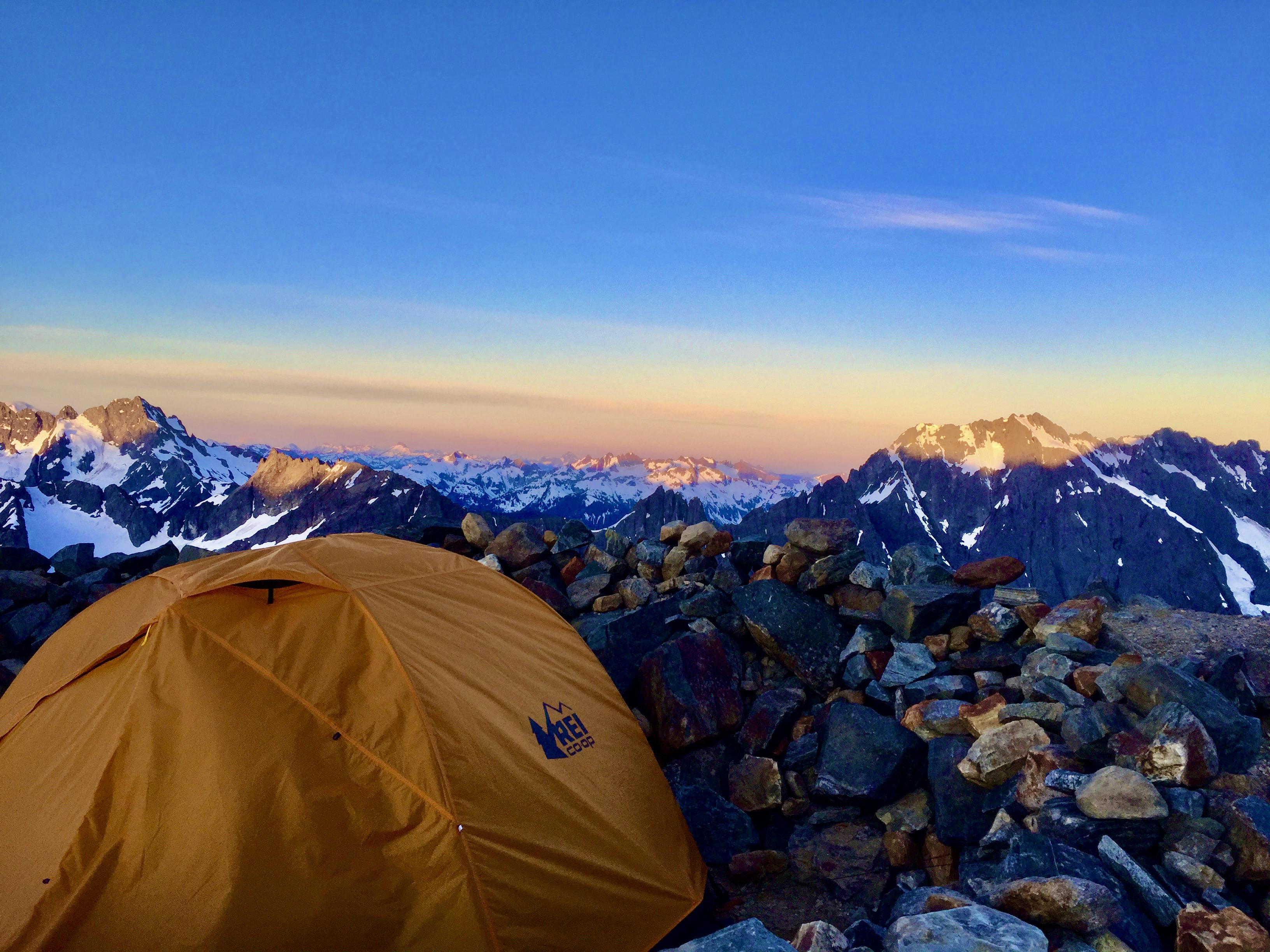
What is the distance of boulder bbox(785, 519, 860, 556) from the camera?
13820 mm

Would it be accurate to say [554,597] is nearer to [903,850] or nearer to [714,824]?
[714,824]

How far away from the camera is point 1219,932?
607cm

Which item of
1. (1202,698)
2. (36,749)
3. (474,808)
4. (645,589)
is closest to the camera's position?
(474,808)

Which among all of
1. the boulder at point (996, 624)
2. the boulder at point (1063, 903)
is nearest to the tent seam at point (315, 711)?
the boulder at point (1063, 903)

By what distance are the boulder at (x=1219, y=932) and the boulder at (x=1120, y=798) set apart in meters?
1.19

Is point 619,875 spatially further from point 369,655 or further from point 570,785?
point 369,655

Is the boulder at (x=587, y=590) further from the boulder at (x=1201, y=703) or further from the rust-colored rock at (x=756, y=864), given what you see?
the boulder at (x=1201, y=703)

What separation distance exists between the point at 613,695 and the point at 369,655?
11.6ft

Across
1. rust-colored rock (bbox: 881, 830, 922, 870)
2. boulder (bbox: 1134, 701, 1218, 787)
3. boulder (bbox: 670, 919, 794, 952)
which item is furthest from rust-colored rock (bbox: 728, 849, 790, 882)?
boulder (bbox: 1134, 701, 1218, 787)

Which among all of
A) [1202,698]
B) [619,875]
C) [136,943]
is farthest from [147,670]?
[1202,698]

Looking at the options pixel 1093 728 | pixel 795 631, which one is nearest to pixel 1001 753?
pixel 1093 728

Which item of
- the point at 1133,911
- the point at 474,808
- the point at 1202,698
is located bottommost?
the point at 1133,911

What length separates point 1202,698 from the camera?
338 inches

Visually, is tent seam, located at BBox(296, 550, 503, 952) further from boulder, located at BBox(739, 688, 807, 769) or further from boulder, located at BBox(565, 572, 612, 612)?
boulder, located at BBox(565, 572, 612, 612)
